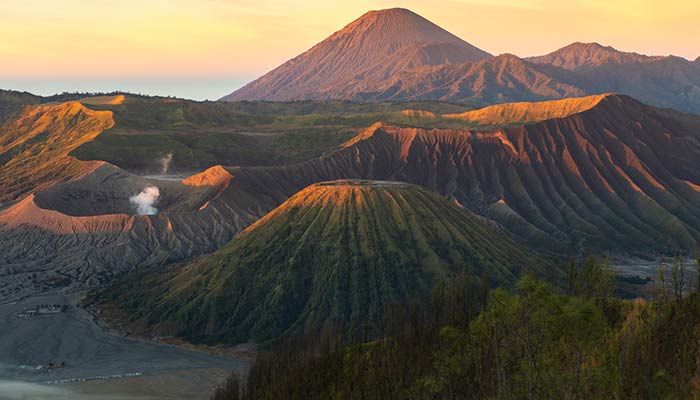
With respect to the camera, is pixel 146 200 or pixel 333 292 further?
pixel 146 200

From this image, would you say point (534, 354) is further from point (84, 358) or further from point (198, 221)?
point (198, 221)

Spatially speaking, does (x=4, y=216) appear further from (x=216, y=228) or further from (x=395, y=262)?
(x=395, y=262)

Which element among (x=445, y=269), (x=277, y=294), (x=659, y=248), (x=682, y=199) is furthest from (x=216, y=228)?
(x=682, y=199)

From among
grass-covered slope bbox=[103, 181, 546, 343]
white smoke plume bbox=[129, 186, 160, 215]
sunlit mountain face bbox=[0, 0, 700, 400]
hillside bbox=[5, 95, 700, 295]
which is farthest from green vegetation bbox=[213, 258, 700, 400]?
white smoke plume bbox=[129, 186, 160, 215]

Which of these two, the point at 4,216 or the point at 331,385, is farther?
the point at 4,216

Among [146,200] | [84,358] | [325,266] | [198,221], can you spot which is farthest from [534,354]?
[146,200]

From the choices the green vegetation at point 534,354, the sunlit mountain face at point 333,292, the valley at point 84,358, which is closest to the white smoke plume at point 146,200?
the sunlit mountain face at point 333,292
